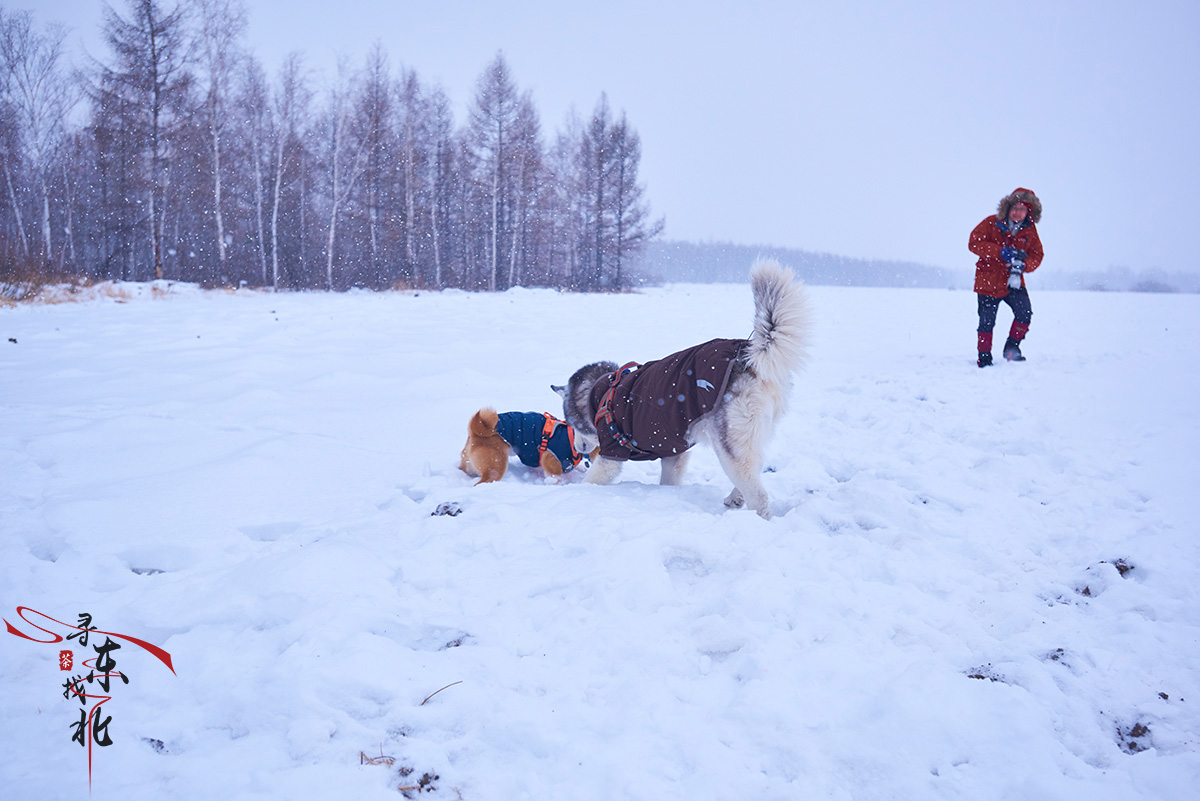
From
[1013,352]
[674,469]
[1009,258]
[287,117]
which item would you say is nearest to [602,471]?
[674,469]

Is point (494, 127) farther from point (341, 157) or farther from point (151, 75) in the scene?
point (151, 75)

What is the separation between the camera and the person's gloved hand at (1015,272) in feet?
22.1

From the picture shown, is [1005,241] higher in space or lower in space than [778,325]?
higher

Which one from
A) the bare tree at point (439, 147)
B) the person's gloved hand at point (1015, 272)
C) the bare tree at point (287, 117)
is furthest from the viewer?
the bare tree at point (439, 147)

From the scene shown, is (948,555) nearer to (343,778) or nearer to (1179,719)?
(1179,719)

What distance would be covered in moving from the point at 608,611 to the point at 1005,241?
7642mm

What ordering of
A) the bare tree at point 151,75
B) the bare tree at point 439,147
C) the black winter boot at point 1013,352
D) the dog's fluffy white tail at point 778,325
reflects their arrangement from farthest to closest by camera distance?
the bare tree at point 439,147, the bare tree at point 151,75, the black winter boot at point 1013,352, the dog's fluffy white tail at point 778,325

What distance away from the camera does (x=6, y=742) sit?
1.49 meters

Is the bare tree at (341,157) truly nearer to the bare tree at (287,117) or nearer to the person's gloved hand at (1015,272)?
the bare tree at (287,117)

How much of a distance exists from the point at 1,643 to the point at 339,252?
27065mm

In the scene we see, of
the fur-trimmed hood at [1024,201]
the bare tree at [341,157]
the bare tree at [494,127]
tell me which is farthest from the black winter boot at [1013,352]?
the bare tree at [341,157]

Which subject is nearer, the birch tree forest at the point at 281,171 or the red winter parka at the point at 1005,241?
the red winter parka at the point at 1005,241

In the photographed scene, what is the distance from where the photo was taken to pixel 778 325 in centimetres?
331

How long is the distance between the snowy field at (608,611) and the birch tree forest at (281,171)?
12.9 metres
